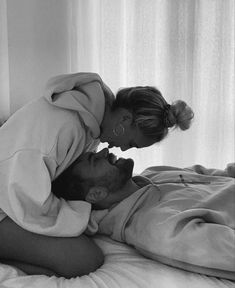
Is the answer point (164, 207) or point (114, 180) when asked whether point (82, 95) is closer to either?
point (114, 180)

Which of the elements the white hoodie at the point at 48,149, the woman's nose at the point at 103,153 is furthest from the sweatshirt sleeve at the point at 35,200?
the woman's nose at the point at 103,153

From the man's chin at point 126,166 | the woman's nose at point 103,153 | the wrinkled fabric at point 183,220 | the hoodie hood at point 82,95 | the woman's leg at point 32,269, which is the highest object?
the hoodie hood at point 82,95

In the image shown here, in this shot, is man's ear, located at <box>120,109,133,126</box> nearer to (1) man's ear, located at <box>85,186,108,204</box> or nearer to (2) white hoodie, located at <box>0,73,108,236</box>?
(2) white hoodie, located at <box>0,73,108,236</box>

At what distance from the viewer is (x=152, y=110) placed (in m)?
1.04

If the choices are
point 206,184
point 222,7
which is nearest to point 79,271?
point 206,184

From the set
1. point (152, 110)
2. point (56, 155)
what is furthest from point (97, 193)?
point (152, 110)

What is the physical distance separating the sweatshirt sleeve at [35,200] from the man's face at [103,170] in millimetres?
89

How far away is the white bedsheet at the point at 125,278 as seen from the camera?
0.72 metres

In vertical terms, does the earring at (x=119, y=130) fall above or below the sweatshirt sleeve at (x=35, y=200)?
above

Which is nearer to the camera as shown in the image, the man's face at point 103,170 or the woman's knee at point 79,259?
the woman's knee at point 79,259

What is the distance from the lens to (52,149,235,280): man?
0.75 metres

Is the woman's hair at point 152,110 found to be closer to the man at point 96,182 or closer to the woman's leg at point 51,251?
the man at point 96,182

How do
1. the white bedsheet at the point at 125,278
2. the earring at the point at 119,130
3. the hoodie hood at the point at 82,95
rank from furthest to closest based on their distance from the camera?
the earring at the point at 119,130 → the hoodie hood at the point at 82,95 → the white bedsheet at the point at 125,278

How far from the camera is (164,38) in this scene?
0.82 metres
